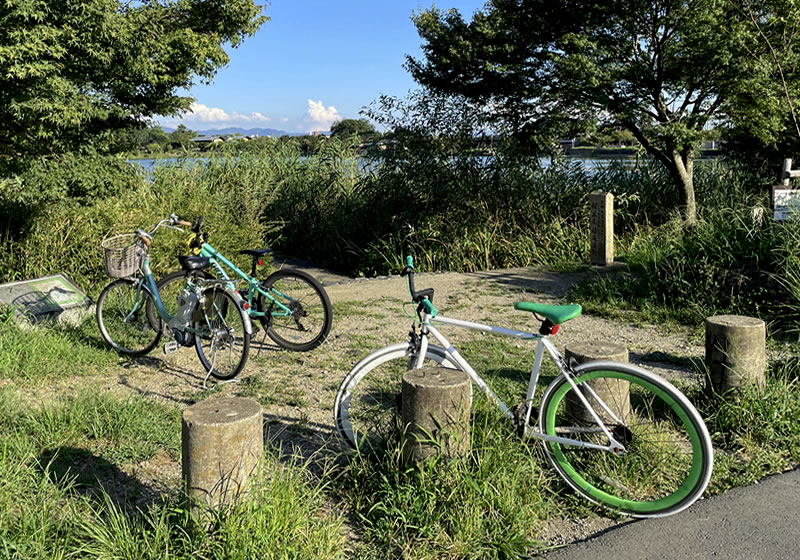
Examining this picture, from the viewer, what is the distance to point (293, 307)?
5.95 metres

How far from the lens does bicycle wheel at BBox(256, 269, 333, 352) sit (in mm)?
5961

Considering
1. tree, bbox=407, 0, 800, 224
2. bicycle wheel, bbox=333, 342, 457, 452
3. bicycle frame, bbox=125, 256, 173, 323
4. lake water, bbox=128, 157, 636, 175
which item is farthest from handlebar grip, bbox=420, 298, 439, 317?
lake water, bbox=128, 157, 636, 175

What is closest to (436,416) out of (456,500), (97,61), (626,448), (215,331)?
(456,500)

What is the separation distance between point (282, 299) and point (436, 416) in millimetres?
3150

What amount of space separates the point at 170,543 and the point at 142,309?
3722 mm

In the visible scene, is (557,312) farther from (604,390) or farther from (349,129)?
(349,129)

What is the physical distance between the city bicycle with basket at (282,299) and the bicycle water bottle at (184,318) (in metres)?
0.36

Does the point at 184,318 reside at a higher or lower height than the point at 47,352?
higher

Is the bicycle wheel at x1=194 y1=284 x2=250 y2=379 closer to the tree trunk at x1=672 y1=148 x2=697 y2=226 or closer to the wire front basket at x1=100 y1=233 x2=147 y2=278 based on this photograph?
the wire front basket at x1=100 y1=233 x2=147 y2=278

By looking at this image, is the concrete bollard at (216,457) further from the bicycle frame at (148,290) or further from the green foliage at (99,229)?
the green foliage at (99,229)

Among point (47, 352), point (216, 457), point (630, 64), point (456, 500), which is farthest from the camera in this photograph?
point (630, 64)

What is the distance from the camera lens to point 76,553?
2688 millimetres

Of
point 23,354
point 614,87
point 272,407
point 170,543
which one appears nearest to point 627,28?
point 614,87

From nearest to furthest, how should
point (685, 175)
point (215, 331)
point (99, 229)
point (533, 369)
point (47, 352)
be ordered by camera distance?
point (533, 369), point (215, 331), point (47, 352), point (99, 229), point (685, 175)
